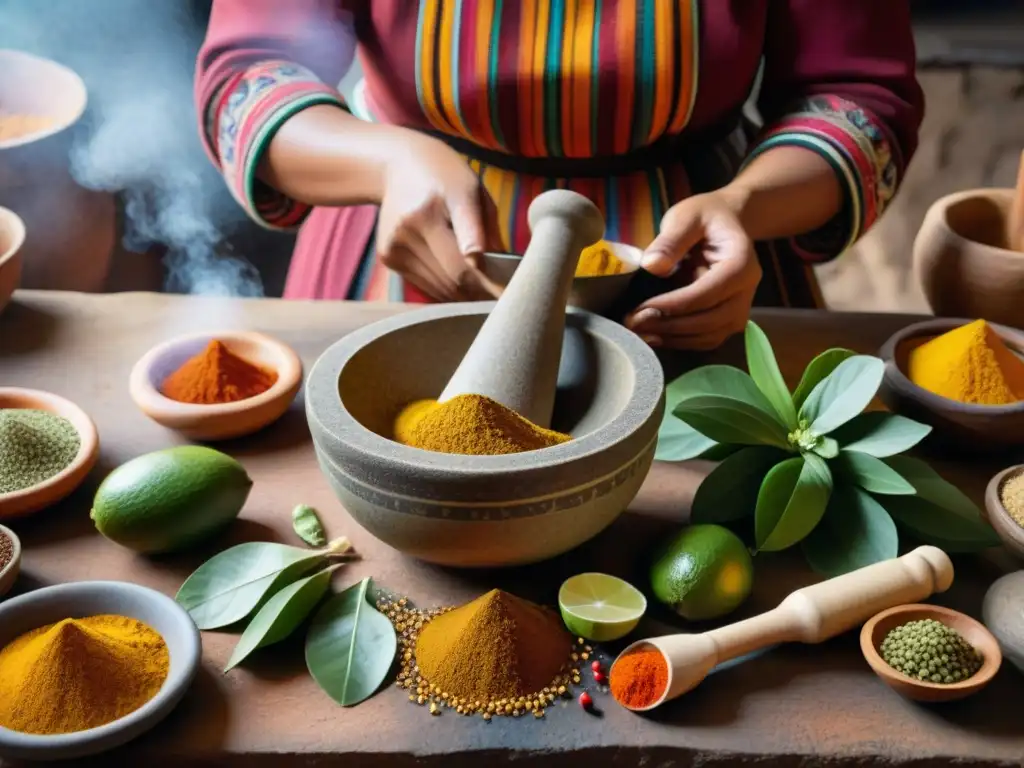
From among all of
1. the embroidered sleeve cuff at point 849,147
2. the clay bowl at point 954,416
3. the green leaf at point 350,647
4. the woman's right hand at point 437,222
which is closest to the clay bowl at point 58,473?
the green leaf at point 350,647

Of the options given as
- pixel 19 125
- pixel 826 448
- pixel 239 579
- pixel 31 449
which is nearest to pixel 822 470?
pixel 826 448

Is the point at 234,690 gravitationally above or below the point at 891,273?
above

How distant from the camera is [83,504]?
879 mm

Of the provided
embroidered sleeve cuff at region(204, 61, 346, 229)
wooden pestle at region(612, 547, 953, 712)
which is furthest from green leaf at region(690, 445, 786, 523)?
embroidered sleeve cuff at region(204, 61, 346, 229)

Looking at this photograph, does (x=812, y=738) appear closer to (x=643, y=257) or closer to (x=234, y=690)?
(x=234, y=690)

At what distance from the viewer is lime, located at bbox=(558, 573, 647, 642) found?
28.4 inches

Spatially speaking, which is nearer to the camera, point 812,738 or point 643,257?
Answer: point 812,738

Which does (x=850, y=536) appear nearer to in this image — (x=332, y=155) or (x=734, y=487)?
(x=734, y=487)

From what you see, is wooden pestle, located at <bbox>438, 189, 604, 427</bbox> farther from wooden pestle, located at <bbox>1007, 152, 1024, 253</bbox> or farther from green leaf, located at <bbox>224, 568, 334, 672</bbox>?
wooden pestle, located at <bbox>1007, 152, 1024, 253</bbox>

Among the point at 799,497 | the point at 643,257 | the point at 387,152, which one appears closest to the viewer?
the point at 799,497

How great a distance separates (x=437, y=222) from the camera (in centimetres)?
109

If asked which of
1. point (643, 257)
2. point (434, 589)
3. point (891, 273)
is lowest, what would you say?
point (891, 273)

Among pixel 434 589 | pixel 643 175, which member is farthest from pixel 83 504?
pixel 643 175

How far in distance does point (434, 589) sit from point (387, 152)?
613mm
